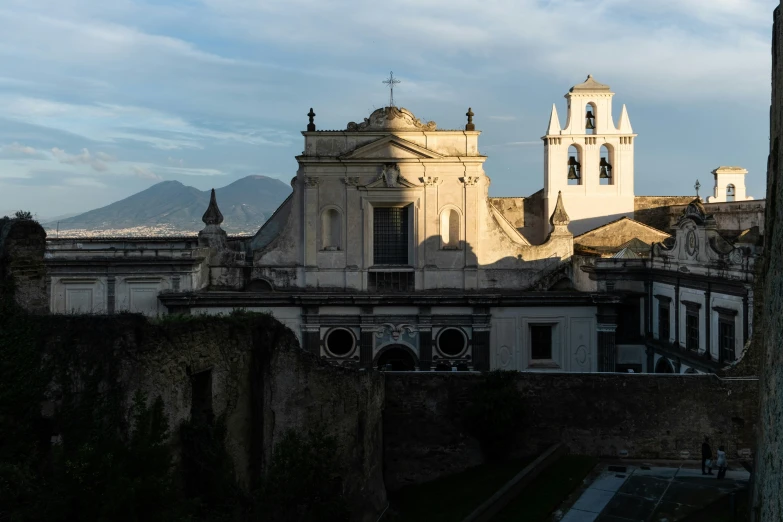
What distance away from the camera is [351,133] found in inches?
1323

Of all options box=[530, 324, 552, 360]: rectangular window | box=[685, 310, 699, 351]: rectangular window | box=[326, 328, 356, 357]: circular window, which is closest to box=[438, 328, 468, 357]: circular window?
box=[530, 324, 552, 360]: rectangular window

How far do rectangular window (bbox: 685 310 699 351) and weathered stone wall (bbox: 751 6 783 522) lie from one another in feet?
51.1

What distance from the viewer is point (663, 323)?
3014 cm

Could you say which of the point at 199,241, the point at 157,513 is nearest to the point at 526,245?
the point at 199,241

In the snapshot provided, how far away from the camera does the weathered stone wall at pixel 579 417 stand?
22.2 m

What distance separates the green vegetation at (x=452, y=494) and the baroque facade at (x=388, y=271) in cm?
943

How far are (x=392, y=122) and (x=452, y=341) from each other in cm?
912

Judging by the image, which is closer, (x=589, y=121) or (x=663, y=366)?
(x=663, y=366)

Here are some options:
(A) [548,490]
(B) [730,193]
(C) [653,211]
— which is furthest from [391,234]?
(B) [730,193]

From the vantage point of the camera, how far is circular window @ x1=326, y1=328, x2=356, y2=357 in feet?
106

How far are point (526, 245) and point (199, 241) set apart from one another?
524 inches

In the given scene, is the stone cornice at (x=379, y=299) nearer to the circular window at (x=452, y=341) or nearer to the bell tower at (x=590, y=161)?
the circular window at (x=452, y=341)

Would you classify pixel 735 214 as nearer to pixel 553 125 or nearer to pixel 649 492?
pixel 553 125

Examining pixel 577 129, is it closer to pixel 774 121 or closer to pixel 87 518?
pixel 774 121
